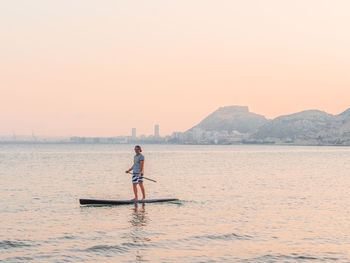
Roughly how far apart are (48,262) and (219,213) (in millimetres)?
12252

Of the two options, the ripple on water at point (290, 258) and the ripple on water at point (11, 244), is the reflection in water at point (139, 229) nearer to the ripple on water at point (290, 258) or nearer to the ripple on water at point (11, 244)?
the ripple on water at point (290, 258)

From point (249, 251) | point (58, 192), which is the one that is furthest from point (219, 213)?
point (58, 192)

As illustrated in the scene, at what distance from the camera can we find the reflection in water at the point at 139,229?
53.4ft

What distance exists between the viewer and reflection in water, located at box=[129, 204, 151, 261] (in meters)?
16.3

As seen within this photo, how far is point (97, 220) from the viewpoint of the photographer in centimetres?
2247

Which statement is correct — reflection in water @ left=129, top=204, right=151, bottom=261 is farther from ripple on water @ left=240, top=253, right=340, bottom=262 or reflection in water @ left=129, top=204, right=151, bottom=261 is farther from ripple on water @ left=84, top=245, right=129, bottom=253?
ripple on water @ left=240, top=253, right=340, bottom=262

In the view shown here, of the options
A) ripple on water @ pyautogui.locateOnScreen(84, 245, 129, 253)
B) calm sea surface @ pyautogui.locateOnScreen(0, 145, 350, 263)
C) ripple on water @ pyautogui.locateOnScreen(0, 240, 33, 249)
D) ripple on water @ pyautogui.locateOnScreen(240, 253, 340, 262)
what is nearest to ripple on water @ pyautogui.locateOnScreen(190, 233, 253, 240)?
calm sea surface @ pyautogui.locateOnScreen(0, 145, 350, 263)

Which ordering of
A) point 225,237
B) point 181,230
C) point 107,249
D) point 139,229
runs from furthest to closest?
point 139,229, point 181,230, point 225,237, point 107,249

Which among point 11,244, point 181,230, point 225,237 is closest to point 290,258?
point 225,237

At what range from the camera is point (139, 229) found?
2019 centimetres

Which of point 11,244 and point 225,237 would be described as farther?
point 225,237

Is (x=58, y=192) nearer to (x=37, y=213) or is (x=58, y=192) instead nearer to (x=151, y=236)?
(x=37, y=213)

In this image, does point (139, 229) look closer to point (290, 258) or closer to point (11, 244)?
point (11, 244)

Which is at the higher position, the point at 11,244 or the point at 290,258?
the point at 11,244
